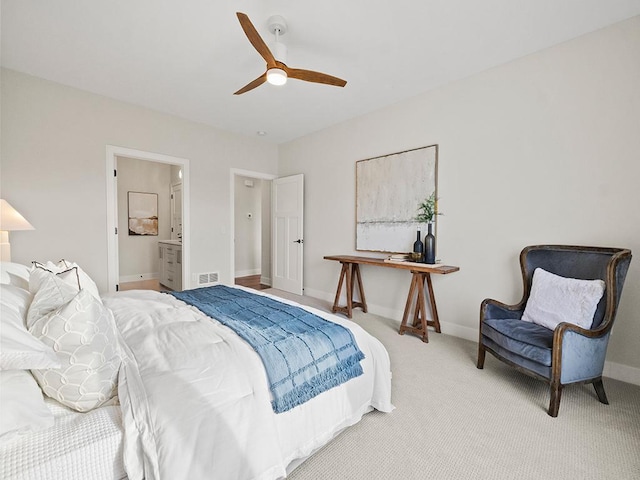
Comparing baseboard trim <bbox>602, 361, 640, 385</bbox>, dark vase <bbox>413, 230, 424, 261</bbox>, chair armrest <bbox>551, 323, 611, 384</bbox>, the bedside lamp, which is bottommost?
baseboard trim <bbox>602, 361, 640, 385</bbox>

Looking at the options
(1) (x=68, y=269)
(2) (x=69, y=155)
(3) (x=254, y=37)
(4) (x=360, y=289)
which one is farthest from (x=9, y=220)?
(4) (x=360, y=289)

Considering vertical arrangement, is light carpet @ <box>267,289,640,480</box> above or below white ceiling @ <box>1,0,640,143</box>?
below

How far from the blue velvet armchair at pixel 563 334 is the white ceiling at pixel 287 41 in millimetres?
1831

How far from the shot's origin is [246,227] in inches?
271

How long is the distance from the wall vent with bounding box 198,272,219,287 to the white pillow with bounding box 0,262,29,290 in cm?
264

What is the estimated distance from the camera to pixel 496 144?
284cm

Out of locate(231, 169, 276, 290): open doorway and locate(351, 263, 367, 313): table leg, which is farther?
locate(231, 169, 276, 290): open doorway

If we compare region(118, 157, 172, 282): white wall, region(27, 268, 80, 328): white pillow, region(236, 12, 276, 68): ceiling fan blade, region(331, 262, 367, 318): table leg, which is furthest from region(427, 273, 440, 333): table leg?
region(118, 157, 172, 282): white wall

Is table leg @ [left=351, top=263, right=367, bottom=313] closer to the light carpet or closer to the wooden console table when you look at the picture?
the wooden console table

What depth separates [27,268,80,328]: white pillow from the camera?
3.58 ft

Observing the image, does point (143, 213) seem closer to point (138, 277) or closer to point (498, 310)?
point (138, 277)

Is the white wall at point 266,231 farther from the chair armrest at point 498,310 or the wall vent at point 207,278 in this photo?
the chair armrest at point 498,310

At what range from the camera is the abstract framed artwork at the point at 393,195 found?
11.0 feet

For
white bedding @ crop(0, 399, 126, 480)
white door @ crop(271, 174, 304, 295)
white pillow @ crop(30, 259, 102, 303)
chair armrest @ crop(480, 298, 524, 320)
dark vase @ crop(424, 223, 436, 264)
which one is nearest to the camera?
white bedding @ crop(0, 399, 126, 480)
